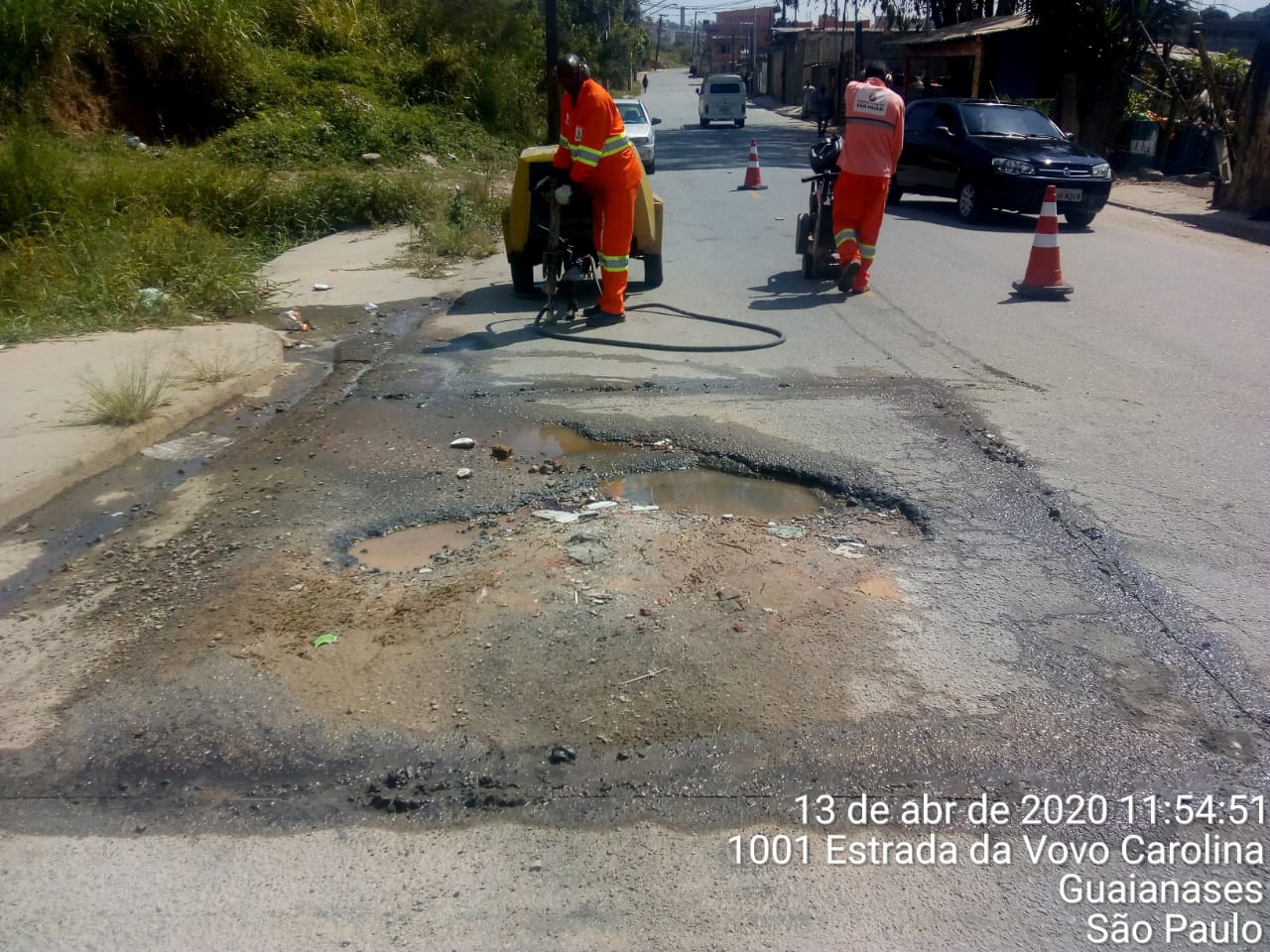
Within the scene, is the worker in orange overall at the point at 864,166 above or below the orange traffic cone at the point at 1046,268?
above

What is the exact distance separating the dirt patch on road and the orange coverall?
13.5 ft

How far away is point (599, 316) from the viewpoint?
338 inches

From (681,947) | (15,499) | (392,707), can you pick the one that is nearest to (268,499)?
(15,499)

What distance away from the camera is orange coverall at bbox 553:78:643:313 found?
7699mm

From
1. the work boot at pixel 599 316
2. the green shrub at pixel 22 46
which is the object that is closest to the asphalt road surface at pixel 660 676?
the work boot at pixel 599 316

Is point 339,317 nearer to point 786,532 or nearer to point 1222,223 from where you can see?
point 786,532

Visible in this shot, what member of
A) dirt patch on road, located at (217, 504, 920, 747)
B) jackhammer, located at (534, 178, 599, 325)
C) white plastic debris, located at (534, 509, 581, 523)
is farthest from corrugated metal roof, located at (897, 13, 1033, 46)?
dirt patch on road, located at (217, 504, 920, 747)

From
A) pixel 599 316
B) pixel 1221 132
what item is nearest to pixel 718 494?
pixel 599 316

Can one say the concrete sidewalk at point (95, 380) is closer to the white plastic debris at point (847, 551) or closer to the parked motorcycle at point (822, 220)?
the white plastic debris at point (847, 551)

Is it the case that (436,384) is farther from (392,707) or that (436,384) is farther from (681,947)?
(681,947)

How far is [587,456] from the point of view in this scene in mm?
5512

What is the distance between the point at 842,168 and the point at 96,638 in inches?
288

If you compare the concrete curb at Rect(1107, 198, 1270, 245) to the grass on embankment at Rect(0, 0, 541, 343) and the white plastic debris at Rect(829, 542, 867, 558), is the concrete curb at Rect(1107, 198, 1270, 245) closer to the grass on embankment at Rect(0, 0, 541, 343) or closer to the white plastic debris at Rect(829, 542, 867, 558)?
the grass on embankment at Rect(0, 0, 541, 343)

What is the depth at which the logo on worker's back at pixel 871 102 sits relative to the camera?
884cm
